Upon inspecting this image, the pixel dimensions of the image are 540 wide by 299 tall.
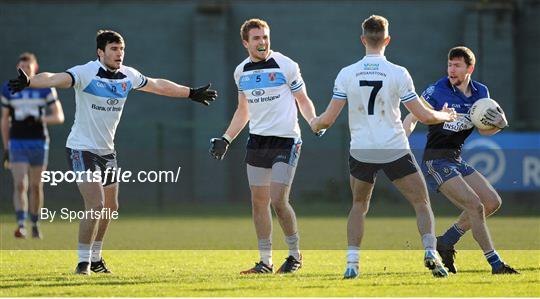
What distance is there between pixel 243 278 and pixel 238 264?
177 cm

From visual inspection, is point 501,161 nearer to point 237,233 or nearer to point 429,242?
point 237,233

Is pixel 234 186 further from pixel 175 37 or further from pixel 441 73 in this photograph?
pixel 441 73

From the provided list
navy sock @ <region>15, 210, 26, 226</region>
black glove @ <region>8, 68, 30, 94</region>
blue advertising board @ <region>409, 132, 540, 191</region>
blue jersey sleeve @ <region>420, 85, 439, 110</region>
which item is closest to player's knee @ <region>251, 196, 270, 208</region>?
blue jersey sleeve @ <region>420, 85, 439, 110</region>

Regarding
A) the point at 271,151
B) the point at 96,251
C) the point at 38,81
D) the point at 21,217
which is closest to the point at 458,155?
the point at 271,151

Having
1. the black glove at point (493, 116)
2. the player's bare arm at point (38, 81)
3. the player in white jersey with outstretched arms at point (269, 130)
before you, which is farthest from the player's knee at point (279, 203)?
the player's bare arm at point (38, 81)

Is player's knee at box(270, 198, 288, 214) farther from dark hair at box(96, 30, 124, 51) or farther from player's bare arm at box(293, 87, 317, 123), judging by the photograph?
dark hair at box(96, 30, 124, 51)

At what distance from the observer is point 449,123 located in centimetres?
1034

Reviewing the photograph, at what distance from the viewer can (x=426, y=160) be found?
34.1 ft

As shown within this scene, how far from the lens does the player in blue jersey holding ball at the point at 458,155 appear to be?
10.1 metres

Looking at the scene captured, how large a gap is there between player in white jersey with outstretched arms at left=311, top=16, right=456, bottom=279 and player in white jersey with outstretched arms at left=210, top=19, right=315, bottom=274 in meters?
0.86

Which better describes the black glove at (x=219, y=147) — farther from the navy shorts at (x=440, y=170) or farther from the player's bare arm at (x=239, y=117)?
the navy shorts at (x=440, y=170)

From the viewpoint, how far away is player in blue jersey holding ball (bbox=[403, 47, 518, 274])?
10086 millimetres

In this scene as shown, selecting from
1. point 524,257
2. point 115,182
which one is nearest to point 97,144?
point 115,182

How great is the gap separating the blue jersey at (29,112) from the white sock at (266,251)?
634 cm
